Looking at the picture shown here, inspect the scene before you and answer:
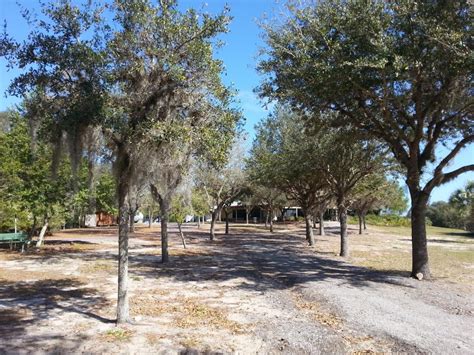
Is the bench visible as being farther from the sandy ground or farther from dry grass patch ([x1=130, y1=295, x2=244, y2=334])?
dry grass patch ([x1=130, y1=295, x2=244, y2=334])

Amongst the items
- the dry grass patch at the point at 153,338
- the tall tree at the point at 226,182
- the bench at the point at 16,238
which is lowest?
the dry grass patch at the point at 153,338

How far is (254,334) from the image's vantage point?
765 cm

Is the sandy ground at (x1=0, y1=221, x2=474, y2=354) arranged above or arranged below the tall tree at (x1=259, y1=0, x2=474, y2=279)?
below

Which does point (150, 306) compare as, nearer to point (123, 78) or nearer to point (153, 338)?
point (153, 338)

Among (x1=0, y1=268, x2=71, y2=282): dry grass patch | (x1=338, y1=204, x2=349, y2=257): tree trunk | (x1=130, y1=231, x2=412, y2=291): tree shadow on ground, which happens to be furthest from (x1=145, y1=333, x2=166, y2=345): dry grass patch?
(x1=338, y1=204, x2=349, y2=257): tree trunk

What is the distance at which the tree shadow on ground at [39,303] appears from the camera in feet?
25.5

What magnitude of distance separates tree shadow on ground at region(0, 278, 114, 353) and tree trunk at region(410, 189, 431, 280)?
29.4 ft

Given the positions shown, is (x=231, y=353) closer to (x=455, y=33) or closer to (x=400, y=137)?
(x=455, y=33)

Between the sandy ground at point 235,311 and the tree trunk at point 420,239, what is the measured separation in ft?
1.59

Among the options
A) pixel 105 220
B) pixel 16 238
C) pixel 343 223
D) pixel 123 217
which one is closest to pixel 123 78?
pixel 123 217

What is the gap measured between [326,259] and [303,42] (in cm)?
1057

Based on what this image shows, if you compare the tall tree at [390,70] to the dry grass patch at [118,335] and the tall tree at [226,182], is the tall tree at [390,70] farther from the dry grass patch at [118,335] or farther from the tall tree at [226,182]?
the tall tree at [226,182]

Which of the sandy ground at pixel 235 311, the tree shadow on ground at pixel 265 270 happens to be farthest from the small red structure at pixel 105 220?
the sandy ground at pixel 235 311

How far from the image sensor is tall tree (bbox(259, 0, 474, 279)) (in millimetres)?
10961
